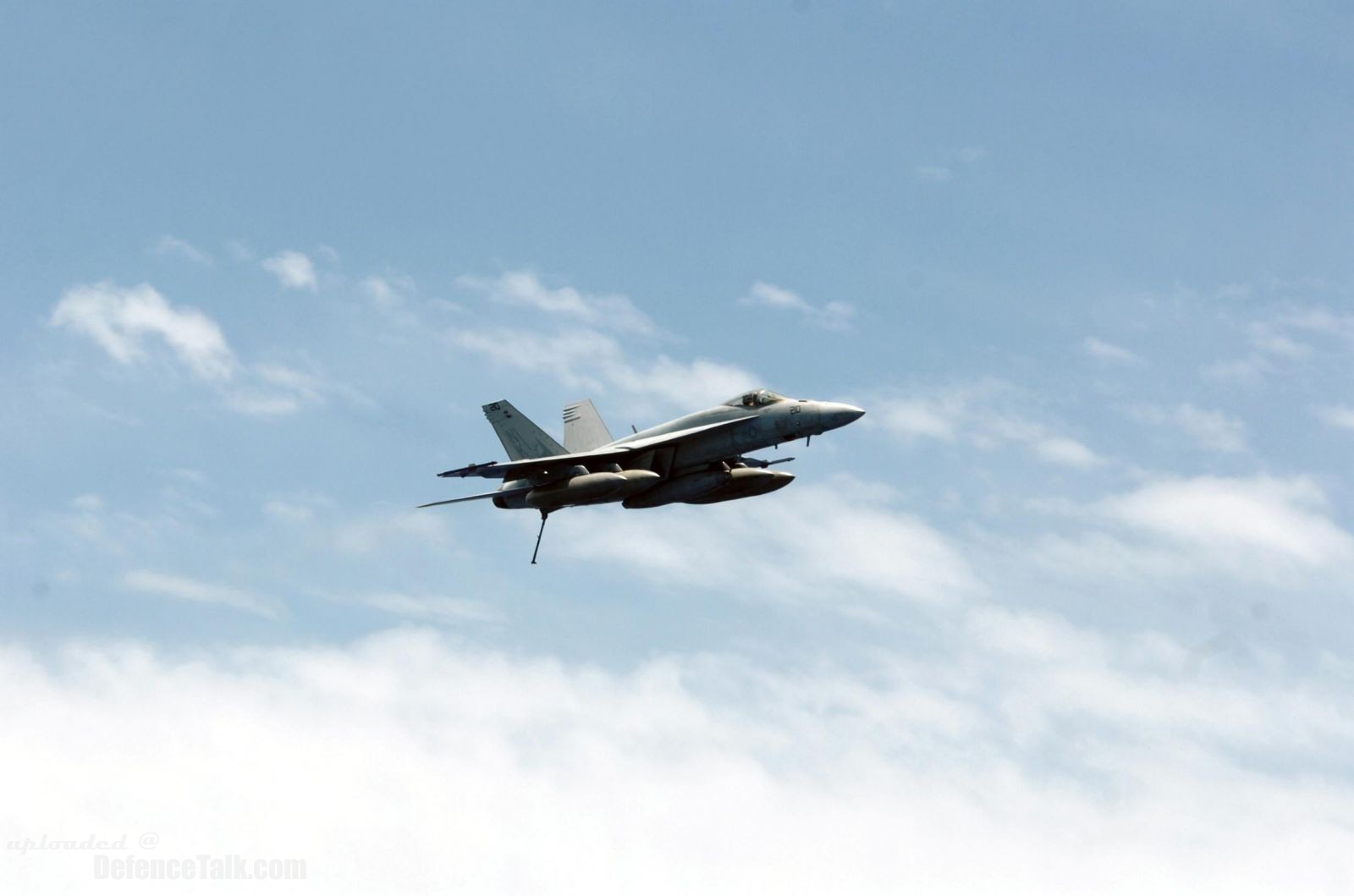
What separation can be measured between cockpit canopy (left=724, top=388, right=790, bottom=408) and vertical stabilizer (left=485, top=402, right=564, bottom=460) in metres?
8.07

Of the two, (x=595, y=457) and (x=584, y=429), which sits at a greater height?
(x=584, y=429)

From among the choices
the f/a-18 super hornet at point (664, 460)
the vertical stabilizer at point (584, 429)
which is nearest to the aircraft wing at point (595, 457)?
the f/a-18 super hornet at point (664, 460)

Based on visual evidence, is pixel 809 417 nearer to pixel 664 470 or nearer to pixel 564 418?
pixel 664 470

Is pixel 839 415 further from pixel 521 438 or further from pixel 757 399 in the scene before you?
pixel 521 438

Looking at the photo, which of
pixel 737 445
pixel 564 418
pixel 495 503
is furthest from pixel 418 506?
pixel 737 445

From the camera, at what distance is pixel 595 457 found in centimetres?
6712

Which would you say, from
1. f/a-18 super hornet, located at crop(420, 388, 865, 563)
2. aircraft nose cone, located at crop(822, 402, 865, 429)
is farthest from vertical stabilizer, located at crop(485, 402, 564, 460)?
aircraft nose cone, located at crop(822, 402, 865, 429)

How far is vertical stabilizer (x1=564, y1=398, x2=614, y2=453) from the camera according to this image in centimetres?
7188

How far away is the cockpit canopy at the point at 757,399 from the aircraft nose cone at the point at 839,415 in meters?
1.90

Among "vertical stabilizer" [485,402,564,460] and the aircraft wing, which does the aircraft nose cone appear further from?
"vertical stabilizer" [485,402,564,460]

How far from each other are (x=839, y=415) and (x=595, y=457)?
10297mm

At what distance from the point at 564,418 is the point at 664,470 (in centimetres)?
681

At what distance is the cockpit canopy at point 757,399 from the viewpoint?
66.9 meters

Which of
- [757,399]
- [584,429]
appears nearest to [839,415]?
[757,399]
